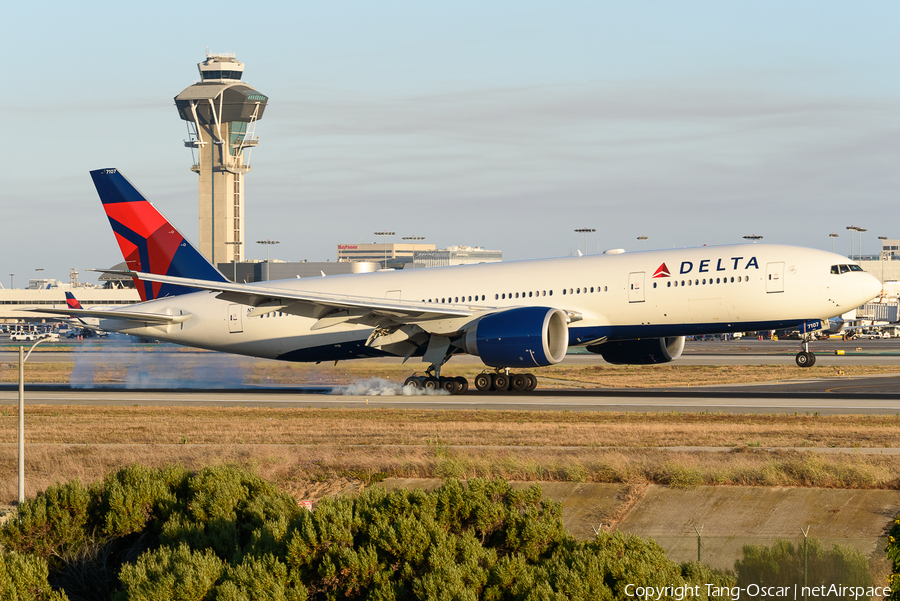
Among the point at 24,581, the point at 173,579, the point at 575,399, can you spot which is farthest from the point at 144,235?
the point at 173,579

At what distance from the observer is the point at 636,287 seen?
110 ft

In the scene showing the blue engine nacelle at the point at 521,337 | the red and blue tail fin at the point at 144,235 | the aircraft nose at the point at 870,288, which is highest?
the red and blue tail fin at the point at 144,235

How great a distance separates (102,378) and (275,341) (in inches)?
510

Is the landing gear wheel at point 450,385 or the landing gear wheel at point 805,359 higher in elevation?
the landing gear wheel at point 805,359

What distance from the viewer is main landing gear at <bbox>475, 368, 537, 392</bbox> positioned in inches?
1432

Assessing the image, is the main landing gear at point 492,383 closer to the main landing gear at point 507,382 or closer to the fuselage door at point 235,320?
the main landing gear at point 507,382

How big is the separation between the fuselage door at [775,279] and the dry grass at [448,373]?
34.3ft

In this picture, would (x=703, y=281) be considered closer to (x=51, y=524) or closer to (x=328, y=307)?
(x=328, y=307)

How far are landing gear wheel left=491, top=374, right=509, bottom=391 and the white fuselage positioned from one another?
3028 mm

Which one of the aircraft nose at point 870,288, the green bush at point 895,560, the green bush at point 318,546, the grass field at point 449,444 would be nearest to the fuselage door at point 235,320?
the grass field at point 449,444

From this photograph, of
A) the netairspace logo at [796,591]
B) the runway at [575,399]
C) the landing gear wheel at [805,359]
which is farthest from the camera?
the landing gear wheel at [805,359]

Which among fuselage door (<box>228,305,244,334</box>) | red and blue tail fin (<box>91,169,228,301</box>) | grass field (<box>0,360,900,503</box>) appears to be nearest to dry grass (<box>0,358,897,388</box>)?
fuselage door (<box>228,305,244,334</box>)

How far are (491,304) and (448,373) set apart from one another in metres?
8.78

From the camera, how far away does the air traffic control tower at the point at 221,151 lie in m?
186
